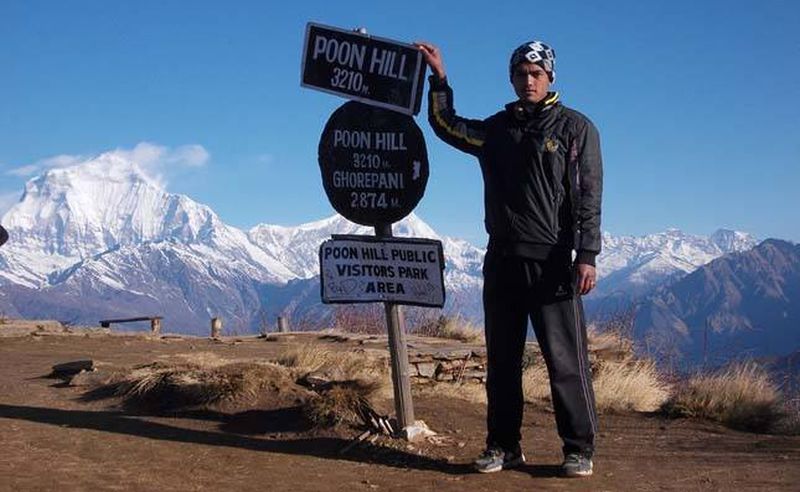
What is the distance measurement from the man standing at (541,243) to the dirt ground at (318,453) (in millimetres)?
332

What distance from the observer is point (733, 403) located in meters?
7.72

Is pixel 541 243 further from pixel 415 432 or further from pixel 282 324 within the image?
pixel 282 324

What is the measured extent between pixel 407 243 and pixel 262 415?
5.23ft

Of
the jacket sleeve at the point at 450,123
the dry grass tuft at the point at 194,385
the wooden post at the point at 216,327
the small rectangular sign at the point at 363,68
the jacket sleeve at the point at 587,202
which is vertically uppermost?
the small rectangular sign at the point at 363,68

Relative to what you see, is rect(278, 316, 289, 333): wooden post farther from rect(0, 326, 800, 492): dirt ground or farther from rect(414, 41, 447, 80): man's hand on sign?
rect(414, 41, 447, 80): man's hand on sign

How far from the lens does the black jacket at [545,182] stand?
4852 mm

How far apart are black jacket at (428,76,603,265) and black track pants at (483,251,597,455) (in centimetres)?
11

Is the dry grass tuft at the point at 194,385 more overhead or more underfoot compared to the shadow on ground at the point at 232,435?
more overhead

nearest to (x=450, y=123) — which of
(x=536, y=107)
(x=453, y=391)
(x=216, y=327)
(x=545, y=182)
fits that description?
(x=536, y=107)

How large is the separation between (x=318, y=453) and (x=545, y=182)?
6.89 feet

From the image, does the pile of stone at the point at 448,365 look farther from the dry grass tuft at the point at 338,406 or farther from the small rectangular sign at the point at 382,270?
the small rectangular sign at the point at 382,270

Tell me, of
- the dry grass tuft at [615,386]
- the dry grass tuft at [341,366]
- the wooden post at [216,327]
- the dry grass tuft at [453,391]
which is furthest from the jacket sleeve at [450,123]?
the wooden post at [216,327]

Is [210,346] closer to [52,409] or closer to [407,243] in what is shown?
[52,409]

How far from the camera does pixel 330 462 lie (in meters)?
5.48
